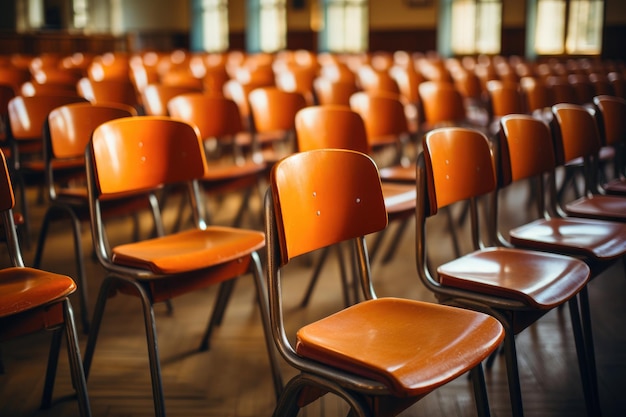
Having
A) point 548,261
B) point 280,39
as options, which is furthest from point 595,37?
point 548,261

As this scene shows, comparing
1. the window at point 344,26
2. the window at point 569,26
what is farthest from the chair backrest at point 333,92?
the window at point 344,26

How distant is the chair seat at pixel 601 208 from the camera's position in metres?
2.94

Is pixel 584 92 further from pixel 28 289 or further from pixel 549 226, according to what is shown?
pixel 28 289

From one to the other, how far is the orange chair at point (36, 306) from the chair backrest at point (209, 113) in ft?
5.71

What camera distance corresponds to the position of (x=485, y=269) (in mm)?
2182

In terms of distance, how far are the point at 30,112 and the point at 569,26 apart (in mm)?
13251

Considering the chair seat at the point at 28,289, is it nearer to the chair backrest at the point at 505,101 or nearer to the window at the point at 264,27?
the chair backrest at the point at 505,101

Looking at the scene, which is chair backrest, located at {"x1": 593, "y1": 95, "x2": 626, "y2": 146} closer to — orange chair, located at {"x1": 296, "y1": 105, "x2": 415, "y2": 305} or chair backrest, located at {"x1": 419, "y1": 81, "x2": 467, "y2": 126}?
orange chair, located at {"x1": 296, "y1": 105, "x2": 415, "y2": 305}

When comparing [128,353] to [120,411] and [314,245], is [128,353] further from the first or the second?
[314,245]

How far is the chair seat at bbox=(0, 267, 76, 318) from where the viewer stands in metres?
1.77

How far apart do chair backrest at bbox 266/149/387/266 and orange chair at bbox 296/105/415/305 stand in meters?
1.03

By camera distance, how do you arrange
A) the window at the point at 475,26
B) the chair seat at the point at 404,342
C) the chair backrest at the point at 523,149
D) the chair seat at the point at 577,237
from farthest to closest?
the window at the point at 475,26, the chair backrest at the point at 523,149, the chair seat at the point at 577,237, the chair seat at the point at 404,342

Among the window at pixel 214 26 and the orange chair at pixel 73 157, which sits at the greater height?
the window at pixel 214 26

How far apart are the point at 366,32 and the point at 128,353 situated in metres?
15.6
